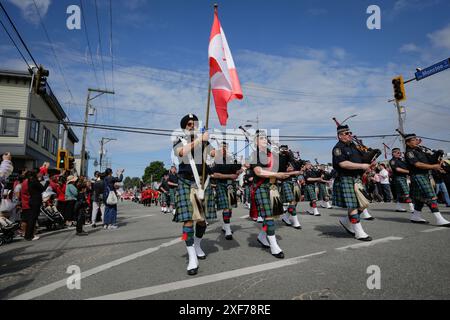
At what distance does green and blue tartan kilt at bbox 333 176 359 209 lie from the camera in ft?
16.7

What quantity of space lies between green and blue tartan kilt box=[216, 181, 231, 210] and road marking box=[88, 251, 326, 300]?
2665 mm

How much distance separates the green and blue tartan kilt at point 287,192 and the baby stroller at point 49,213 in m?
7.53

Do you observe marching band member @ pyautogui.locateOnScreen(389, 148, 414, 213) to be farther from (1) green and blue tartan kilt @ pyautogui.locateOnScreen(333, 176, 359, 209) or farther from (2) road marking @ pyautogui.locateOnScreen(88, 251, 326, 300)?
(2) road marking @ pyautogui.locateOnScreen(88, 251, 326, 300)

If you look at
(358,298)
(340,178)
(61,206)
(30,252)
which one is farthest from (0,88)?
(358,298)

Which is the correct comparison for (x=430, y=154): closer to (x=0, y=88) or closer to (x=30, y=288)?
(x=30, y=288)

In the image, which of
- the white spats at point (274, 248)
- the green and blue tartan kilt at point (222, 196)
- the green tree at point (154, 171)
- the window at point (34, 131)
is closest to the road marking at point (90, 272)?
the green and blue tartan kilt at point (222, 196)

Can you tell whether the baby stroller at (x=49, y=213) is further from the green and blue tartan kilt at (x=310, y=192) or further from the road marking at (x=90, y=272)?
the green and blue tartan kilt at (x=310, y=192)

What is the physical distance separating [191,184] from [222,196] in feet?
8.69

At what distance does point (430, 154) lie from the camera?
6.65 m

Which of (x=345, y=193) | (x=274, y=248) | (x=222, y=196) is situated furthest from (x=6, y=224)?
(x=345, y=193)

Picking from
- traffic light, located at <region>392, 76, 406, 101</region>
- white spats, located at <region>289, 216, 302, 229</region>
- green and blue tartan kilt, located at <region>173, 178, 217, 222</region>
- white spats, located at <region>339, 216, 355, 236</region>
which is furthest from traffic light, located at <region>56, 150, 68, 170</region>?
traffic light, located at <region>392, 76, 406, 101</region>

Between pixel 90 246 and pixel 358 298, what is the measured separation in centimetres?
515

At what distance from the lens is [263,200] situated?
4379 mm

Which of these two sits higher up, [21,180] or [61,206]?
[21,180]
